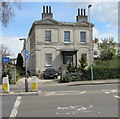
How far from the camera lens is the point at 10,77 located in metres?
22.9

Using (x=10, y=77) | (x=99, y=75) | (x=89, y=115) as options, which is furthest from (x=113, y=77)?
(x=89, y=115)

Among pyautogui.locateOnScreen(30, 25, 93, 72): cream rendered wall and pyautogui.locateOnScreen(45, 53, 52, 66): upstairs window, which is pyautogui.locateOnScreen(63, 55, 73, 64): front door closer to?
pyautogui.locateOnScreen(30, 25, 93, 72): cream rendered wall

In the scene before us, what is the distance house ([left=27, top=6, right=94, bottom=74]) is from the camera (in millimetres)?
30203

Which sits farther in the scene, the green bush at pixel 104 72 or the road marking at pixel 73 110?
the green bush at pixel 104 72

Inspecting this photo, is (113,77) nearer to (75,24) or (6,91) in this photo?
(75,24)

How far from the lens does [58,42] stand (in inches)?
1215

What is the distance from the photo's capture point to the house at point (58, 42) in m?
30.2

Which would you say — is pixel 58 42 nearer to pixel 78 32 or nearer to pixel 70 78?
pixel 78 32

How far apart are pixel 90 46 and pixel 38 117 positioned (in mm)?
25978

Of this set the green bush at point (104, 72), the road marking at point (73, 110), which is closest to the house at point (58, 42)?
the green bush at point (104, 72)

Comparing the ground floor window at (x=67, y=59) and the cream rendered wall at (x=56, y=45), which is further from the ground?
the cream rendered wall at (x=56, y=45)

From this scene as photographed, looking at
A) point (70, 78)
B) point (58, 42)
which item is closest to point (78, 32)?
point (58, 42)

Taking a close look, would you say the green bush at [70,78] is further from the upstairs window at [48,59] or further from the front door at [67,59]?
the front door at [67,59]

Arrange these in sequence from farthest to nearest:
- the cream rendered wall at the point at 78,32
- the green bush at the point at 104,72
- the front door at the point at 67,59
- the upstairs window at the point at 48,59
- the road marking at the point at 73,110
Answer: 1. the cream rendered wall at the point at 78,32
2. the front door at the point at 67,59
3. the upstairs window at the point at 48,59
4. the green bush at the point at 104,72
5. the road marking at the point at 73,110
